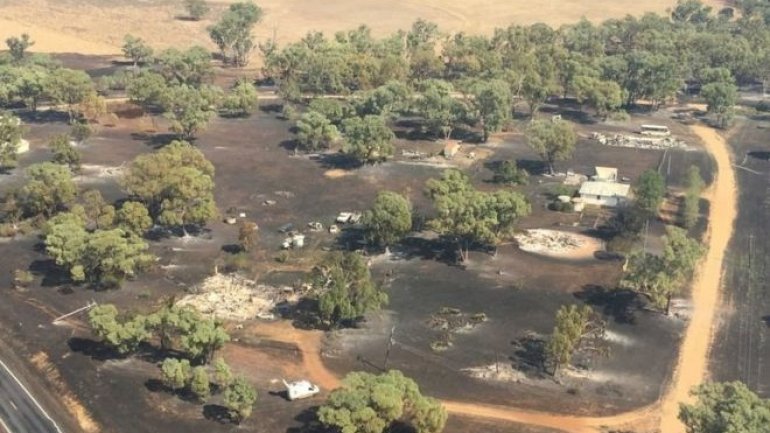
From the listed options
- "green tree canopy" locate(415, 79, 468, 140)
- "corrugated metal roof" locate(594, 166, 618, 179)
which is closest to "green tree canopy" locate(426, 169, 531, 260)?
"corrugated metal roof" locate(594, 166, 618, 179)

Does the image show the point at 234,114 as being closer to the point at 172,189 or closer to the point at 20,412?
the point at 172,189

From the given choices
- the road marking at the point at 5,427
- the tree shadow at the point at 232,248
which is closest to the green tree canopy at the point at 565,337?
the tree shadow at the point at 232,248

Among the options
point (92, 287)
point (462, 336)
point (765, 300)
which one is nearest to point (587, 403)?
point (462, 336)

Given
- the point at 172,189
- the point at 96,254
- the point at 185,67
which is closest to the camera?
the point at 96,254

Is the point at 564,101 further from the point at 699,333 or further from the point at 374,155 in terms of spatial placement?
the point at 699,333

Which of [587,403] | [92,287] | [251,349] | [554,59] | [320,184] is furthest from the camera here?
[554,59]

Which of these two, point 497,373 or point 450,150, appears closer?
point 497,373

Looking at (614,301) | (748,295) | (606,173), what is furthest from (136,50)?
(748,295)
